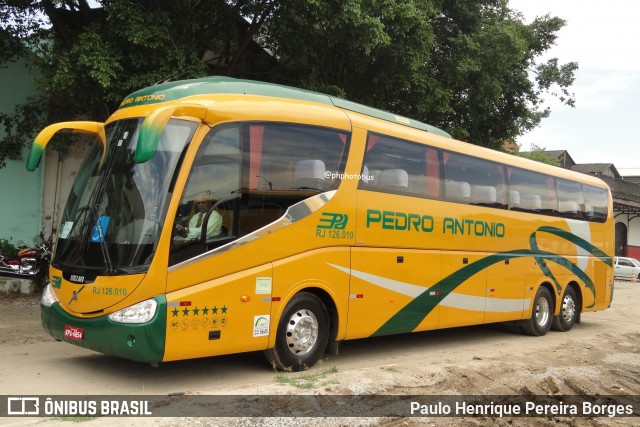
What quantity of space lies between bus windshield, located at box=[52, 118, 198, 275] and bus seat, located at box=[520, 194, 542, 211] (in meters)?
7.81

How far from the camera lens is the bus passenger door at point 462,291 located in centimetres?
1059

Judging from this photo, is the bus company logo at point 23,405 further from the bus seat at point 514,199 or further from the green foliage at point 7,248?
the green foliage at point 7,248

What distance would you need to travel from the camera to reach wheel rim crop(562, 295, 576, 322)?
14.3m

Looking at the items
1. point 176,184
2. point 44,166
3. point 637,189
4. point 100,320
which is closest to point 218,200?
point 176,184

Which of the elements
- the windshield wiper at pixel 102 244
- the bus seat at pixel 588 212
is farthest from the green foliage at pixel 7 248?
the bus seat at pixel 588 212

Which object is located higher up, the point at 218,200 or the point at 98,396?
the point at 218,200

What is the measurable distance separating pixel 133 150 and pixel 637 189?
47.6 m

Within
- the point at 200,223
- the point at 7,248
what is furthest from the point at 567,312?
the point at 7,248

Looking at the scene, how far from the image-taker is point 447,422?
6.08 metres

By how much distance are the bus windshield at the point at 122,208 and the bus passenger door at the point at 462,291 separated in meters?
5.33

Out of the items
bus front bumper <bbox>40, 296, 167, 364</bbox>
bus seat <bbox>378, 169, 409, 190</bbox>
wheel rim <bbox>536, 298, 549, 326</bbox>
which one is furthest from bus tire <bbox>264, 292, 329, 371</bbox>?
wheel rim <bbox>536, 298, 549, 326</bbox>

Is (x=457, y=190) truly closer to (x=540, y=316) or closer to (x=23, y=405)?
(x=540, y=316)

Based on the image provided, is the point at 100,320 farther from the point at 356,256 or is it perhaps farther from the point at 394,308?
the point at 394,308

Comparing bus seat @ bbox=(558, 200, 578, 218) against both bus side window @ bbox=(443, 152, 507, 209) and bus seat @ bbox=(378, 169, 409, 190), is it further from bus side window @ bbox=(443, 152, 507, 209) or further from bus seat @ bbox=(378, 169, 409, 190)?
bus seat @ bbox=(378, 169, 409, 190)
